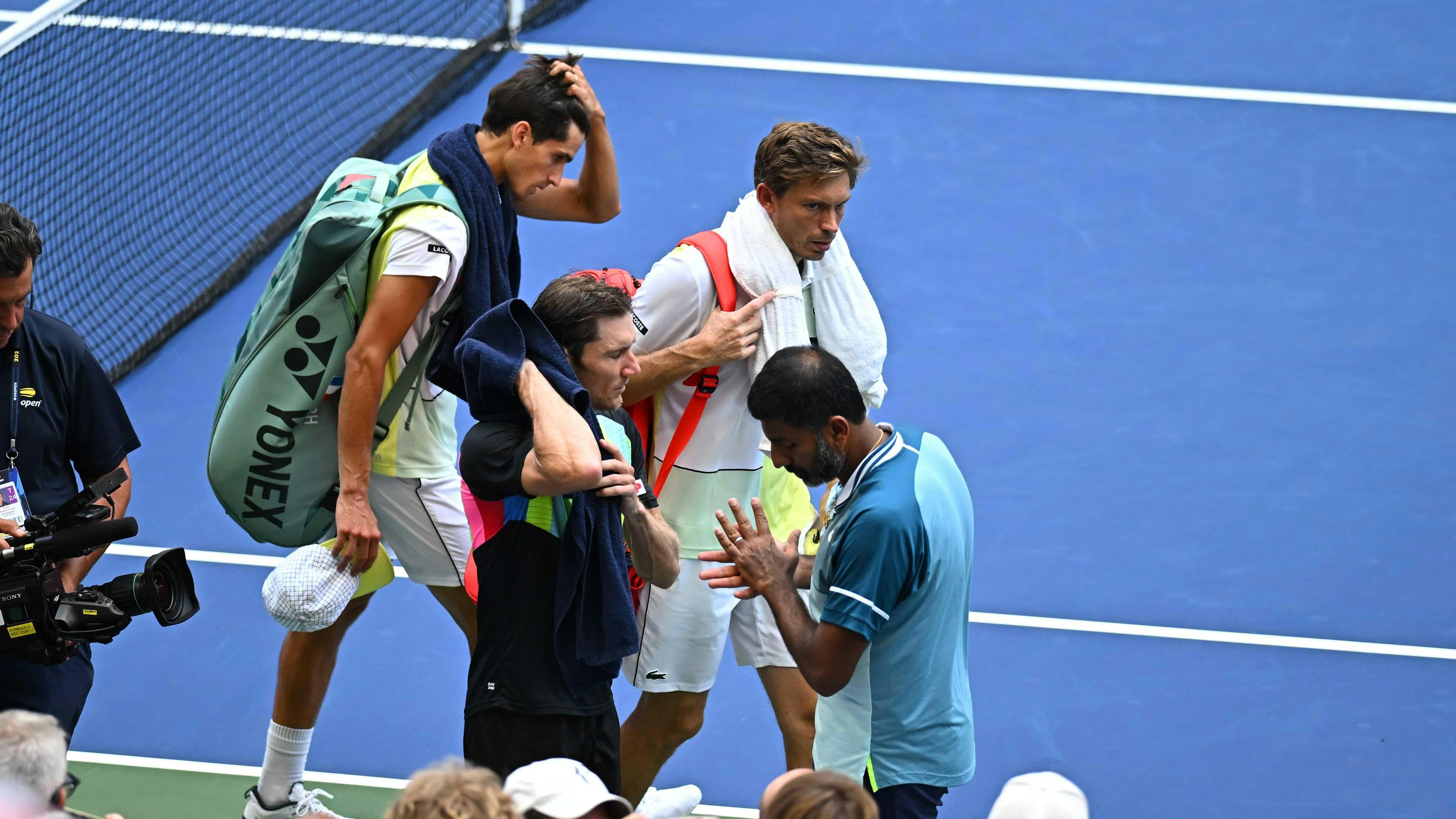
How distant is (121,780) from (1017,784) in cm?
331

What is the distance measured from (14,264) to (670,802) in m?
2.55

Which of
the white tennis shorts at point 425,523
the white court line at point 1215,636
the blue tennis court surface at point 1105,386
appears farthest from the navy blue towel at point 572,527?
the white court line at point 1215,636

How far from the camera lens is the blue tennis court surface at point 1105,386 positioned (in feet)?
17.4

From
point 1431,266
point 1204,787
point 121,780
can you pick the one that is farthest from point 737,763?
point 1431,266

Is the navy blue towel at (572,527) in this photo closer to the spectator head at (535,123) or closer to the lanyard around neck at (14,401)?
the spectator head at (535,123)

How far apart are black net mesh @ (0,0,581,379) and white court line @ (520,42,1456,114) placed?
0.69 meters

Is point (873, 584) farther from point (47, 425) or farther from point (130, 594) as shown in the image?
point (47, 425)

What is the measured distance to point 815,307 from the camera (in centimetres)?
450

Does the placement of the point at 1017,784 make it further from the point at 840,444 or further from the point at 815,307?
the point at 815,307

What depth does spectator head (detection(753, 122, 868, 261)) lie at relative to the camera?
14.1ft

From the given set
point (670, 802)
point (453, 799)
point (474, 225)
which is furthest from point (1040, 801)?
point (474, 225)

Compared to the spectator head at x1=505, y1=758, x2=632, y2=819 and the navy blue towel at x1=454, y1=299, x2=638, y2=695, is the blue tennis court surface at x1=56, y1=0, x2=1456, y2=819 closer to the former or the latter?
the navy blue towel at x1=454, y1=299, x2=638, y2=695

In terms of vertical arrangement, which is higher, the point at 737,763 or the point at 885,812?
the point at 885,812

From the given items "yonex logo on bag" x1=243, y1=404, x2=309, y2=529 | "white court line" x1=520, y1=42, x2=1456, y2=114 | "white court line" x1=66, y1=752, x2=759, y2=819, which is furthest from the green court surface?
"white court line" x1=520, y1=42, x2=1456, y2=114
